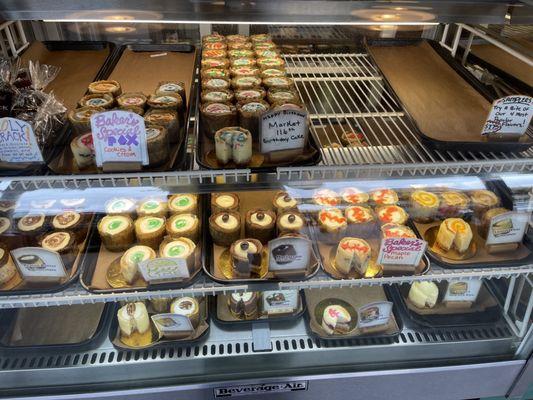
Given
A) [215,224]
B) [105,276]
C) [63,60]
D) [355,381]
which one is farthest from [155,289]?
[63,60]

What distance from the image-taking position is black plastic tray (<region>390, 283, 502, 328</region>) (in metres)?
1.64

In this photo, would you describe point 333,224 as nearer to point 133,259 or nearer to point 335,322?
point 335,322

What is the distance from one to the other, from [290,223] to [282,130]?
40 centimetres

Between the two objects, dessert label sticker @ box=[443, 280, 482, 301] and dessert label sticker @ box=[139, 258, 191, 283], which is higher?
dessert label sticker @ box=[139, 258, 191, 283]

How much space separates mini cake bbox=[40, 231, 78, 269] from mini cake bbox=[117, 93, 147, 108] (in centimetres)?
50

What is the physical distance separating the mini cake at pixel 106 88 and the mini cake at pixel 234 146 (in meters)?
0.57

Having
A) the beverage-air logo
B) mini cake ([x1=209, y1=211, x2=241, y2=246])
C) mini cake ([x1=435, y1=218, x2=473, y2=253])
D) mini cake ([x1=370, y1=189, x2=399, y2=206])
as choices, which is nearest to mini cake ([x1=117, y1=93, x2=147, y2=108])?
mini cake ([x1=209, y1=211, x2=241, y2=246])

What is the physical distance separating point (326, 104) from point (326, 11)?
0.78 meters

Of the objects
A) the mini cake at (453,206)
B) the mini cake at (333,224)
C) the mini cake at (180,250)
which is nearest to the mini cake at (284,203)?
the mini cake at (333,224)

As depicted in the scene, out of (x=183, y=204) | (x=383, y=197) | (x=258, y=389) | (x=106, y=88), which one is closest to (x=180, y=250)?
(x=183, y=204)

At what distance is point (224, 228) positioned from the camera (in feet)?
4.99

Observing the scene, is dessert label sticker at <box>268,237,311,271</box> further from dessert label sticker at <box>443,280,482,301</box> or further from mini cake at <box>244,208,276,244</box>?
dessert label sticker at <box>443,280,482,301</box>

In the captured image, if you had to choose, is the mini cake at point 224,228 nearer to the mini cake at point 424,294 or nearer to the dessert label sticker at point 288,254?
the dessert label sticker at point 288,254

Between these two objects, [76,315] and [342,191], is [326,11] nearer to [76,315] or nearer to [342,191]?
[342,191]
